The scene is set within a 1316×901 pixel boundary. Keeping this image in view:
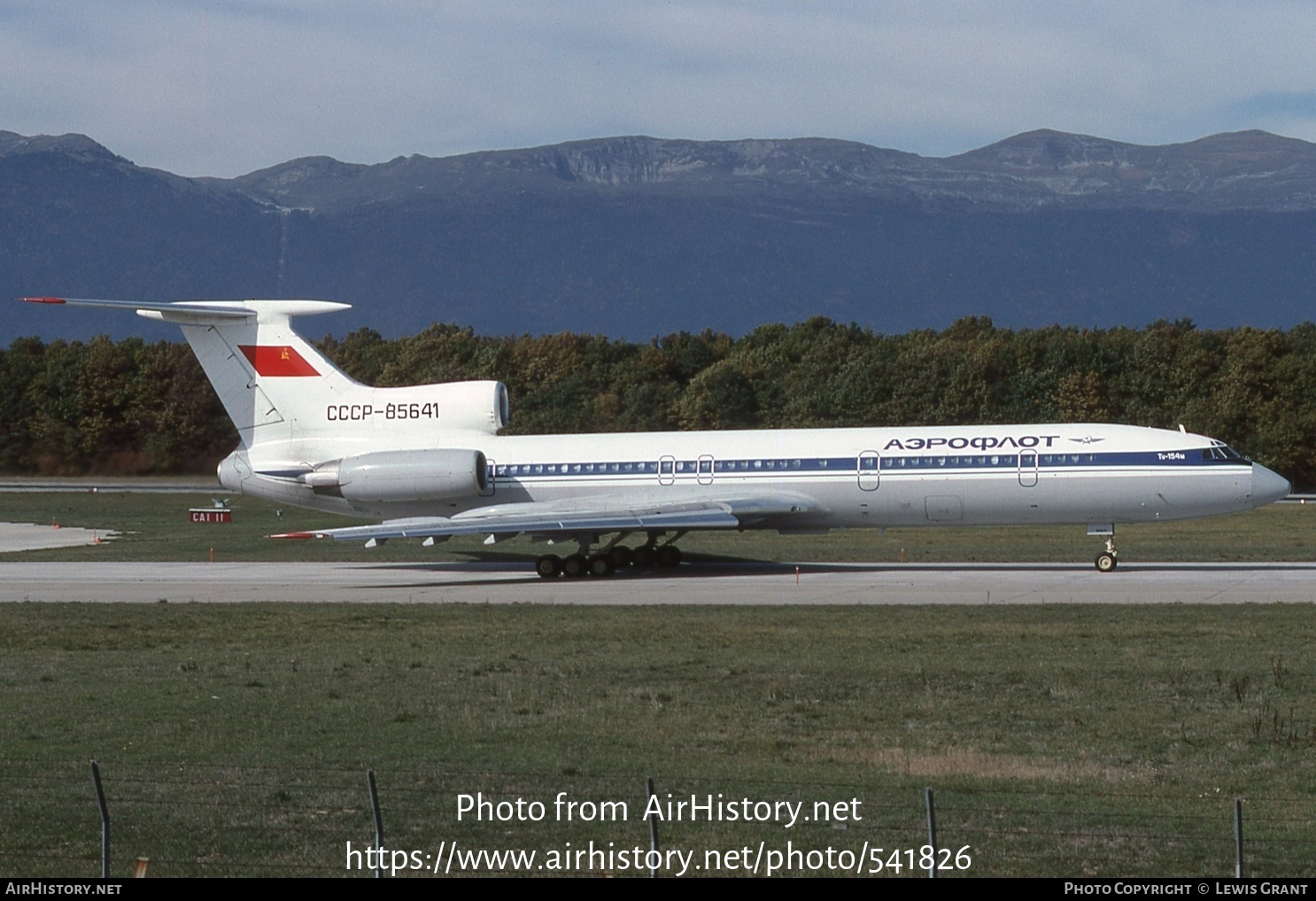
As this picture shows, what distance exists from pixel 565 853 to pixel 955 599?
65.0ft

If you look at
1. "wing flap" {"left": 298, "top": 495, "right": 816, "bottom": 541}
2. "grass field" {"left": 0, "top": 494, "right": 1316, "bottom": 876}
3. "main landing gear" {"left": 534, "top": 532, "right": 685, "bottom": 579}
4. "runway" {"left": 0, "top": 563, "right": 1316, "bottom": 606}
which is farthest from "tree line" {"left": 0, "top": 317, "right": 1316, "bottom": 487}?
"grass field" {"left": 0, "top": 494, "right": 1316, "bottom": 876}

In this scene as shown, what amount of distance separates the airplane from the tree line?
3583 cm

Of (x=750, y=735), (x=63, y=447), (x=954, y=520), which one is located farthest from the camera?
(x=63, y=447)

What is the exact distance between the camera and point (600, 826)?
1186 cm

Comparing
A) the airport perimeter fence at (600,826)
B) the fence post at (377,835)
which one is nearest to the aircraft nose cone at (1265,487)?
the airport perimeter fence at (600,826)

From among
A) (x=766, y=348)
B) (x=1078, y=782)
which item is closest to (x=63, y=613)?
(x=1078, y=782)

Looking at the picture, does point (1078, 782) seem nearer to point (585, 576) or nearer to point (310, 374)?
point (585, 576)

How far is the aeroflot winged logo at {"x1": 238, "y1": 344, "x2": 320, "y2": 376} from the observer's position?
4000 centimetres

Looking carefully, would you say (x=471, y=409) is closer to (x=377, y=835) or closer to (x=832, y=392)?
(x=377, y=835)

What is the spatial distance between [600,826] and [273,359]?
99.5ft

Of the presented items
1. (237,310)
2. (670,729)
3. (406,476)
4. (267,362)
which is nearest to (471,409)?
(406,476)

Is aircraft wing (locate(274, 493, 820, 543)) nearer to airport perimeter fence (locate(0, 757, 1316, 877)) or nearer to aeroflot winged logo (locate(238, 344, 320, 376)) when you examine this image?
aeroflot winged logo (locate(238, 344, 320, 376))

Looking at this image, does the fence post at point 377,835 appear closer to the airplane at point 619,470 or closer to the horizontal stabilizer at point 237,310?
the airplane at point 619,470
